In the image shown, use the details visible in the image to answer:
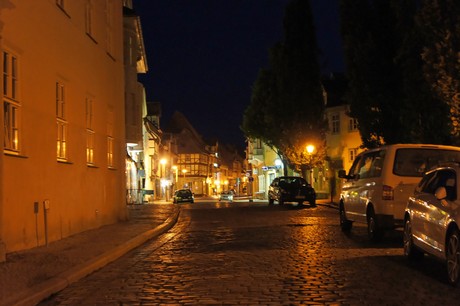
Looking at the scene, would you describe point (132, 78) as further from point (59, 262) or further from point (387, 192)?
point (59, 262)

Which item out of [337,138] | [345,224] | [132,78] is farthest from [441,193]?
[337,138]

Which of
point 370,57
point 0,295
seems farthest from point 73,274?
point 370,57

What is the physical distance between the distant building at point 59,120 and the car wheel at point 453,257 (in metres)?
7.00

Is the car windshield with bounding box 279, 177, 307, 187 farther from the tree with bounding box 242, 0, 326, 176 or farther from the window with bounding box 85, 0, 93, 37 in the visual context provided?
the window with bounding box 85, 0, 93, 37

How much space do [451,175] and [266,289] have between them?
324cm

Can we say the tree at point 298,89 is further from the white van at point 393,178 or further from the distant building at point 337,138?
the white van at point 393,178

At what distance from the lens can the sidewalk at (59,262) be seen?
322 inches

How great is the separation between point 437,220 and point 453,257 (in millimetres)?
736

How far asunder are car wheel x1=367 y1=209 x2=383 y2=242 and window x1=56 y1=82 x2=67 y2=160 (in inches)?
282

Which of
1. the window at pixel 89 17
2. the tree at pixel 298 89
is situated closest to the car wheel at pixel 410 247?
the window at pixel 89 17

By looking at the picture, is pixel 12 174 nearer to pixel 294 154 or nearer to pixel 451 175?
pixel 451 175

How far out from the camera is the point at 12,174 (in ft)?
37.2

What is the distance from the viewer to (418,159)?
1309cm

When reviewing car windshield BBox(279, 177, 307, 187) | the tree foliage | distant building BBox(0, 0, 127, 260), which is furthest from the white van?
car windshield BBox(279, 177, 307, 187)
